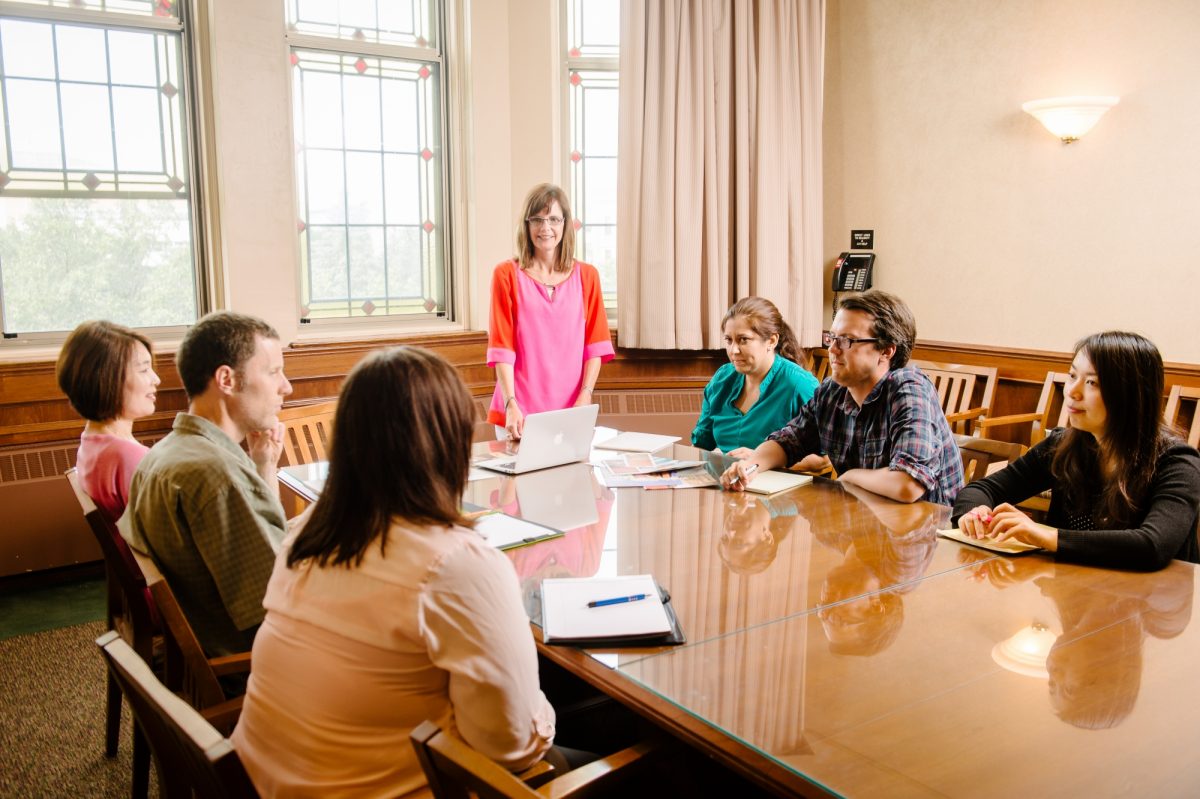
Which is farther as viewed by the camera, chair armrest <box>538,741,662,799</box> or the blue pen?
the blue pen

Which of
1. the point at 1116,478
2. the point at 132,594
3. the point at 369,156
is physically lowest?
the point at 132,594

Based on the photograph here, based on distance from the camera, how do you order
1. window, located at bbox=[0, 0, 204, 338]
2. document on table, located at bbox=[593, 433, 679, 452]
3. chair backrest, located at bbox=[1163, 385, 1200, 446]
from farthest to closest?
window, located at bbox=[0, 0, 204, 338] < chair backrest, located at bbox=[1163, 385, 1200, 446] < document on table, located at bbox=[593, 433, 679, 452]

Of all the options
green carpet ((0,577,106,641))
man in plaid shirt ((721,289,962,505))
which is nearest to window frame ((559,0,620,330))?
man in plaid shirt ((721,289,962,505))

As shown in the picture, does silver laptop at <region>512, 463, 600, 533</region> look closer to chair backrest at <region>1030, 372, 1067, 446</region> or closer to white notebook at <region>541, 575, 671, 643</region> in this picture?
white notebook at <region>541, 575, 671, 643</region>

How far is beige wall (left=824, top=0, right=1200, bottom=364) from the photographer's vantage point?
3.56 metres

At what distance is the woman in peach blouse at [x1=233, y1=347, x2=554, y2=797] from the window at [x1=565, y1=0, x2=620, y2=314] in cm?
357

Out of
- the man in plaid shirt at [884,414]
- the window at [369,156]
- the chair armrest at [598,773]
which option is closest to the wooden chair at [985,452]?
the man in plaid shirt at [884,414]

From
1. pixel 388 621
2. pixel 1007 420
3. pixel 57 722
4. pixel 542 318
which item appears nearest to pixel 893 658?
pixel 388 621

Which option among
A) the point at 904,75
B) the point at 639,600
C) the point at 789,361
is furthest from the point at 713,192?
the point at 639,600

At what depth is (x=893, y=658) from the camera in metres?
1.37

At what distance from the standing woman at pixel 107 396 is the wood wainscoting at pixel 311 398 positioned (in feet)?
4.40

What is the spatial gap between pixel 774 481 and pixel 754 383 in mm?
562

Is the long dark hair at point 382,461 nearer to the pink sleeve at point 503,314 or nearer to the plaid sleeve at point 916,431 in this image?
the plaid sleeve at point 916,431

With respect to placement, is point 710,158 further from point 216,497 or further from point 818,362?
point 216,497
